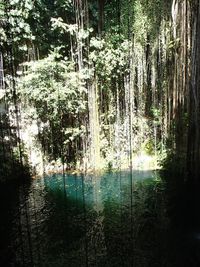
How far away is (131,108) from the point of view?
10234mm

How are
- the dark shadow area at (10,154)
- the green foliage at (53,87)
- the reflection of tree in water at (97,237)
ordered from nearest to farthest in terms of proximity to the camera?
the reflection of tree in water at (97,237) → the dark shadow area at (10,154) → the green foliage at (53,87)

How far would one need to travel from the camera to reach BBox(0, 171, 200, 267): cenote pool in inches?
181

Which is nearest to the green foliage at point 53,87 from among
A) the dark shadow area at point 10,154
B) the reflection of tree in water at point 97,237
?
the dark shadow area at point 10,154

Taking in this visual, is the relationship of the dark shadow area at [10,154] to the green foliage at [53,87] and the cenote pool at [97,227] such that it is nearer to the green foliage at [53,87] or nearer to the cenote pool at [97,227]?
the cenote pool at [97,227]

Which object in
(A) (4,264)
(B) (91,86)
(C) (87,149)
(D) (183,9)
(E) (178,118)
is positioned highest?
(D) (183,9)

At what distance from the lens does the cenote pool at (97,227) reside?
4605 mm

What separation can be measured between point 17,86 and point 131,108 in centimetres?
326

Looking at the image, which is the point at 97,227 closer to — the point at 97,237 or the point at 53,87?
the point at 97,237

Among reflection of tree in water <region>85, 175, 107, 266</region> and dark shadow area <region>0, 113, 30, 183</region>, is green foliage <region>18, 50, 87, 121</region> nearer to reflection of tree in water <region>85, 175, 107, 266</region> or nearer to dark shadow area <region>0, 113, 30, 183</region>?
dark shadow area <region>0, 113, 30, 183</region>

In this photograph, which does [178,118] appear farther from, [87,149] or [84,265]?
[84,265]

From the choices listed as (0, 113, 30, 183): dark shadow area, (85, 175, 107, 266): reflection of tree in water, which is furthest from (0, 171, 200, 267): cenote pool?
(0, 113, 30, 183): dark shadow area

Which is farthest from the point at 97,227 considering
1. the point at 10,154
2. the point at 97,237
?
the point at 10,154

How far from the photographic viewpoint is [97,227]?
5582 millimetres

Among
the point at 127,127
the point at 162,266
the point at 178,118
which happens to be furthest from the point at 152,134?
the point at 162,266
